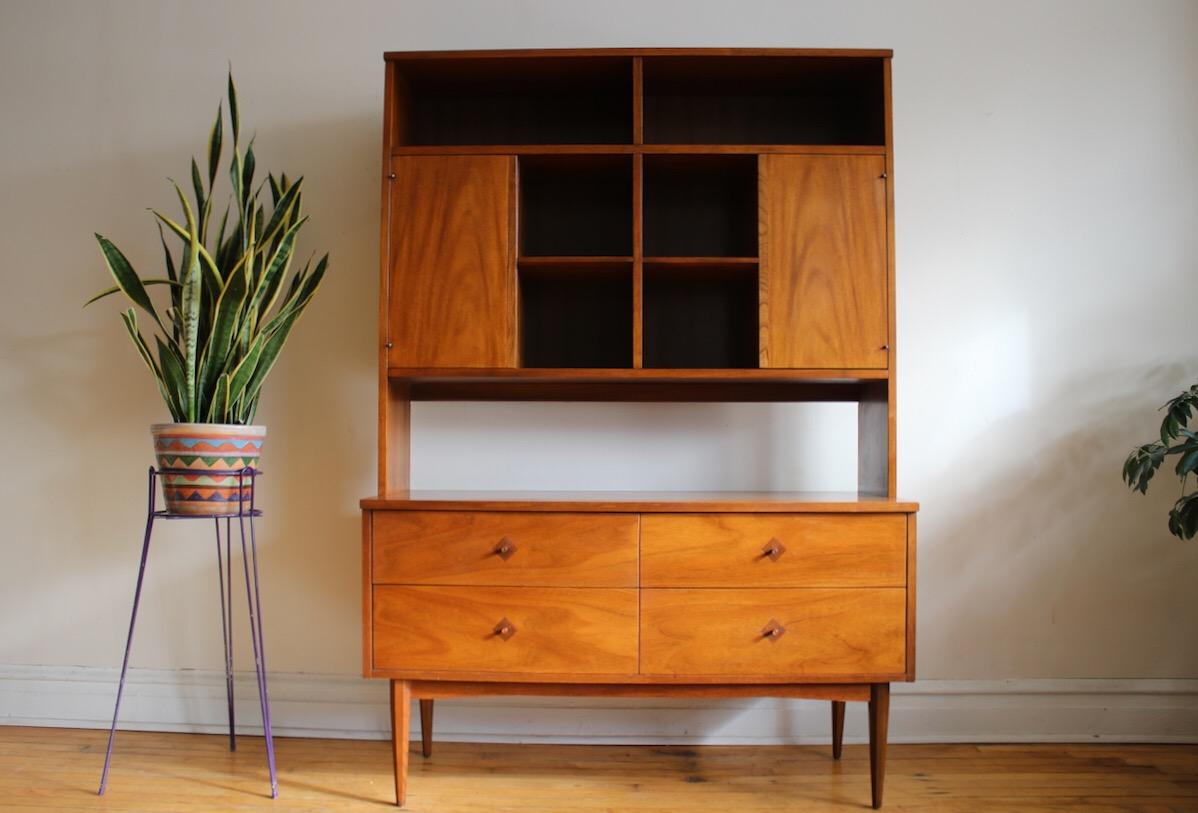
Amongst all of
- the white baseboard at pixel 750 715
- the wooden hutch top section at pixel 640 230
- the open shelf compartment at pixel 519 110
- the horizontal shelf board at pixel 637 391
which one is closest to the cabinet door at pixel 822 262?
the wooden hutch top section at pixel 640 230

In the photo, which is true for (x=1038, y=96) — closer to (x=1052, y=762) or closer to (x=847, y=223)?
(x=847, y=223)

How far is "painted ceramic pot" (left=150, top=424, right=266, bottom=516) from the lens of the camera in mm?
1846

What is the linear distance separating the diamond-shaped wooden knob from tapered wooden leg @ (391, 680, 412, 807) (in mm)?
246

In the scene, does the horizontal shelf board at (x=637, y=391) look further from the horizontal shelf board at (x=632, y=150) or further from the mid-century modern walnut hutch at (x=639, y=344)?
the horizontal shelf board at (x=632, y=150)

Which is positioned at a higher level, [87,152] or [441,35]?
[441,35]

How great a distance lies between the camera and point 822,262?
→ 6.23 ft

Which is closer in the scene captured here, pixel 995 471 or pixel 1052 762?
pixel 1052 762

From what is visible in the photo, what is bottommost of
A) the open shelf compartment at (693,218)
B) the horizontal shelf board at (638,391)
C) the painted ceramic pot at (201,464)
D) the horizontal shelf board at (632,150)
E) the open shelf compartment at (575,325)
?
the painted ceramic pot at (201,464)

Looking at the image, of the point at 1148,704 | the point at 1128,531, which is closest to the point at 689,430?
the point at 1128,531

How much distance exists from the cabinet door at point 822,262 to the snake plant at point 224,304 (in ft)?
3.79

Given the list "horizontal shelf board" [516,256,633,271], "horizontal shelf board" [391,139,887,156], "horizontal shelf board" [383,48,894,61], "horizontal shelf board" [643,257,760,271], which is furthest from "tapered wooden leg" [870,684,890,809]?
"horizontal shelf board" [383,48,894,61]

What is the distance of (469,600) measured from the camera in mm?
1780

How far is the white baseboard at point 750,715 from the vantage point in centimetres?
221

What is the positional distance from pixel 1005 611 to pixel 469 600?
151 cm
